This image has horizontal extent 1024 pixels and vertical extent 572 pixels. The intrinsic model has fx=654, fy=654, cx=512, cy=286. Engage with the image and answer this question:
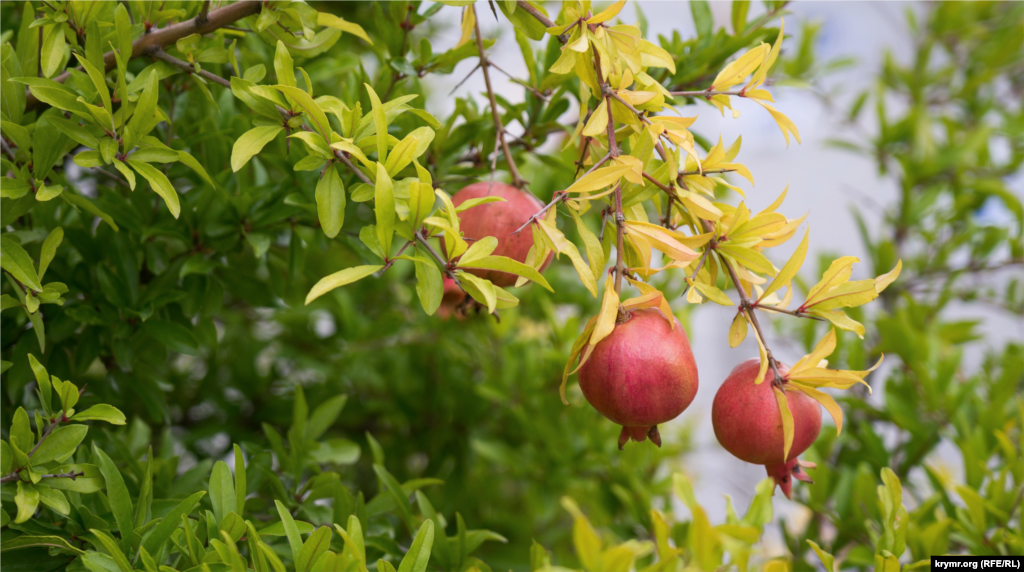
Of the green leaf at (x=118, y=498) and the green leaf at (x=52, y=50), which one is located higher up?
the green leaf at (x=52, y=50)

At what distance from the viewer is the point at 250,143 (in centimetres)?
39

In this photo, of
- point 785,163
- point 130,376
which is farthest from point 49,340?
A: point 785,163

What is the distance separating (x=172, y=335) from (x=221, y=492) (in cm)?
15

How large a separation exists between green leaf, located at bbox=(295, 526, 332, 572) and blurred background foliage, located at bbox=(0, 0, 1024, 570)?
180 mm

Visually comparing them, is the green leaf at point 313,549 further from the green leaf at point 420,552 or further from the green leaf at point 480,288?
the green leaf at point 480,288

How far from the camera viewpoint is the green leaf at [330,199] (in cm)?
38

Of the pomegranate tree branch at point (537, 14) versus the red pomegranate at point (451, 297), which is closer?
the pomegranate tree branch at point (537, 14)

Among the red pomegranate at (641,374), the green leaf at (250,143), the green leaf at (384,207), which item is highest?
the green leaf at (250,143)

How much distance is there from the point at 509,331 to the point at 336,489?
21.2 inches

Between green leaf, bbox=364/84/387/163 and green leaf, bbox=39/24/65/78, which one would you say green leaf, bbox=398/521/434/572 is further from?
green leaf, bbox=39/24/65/78

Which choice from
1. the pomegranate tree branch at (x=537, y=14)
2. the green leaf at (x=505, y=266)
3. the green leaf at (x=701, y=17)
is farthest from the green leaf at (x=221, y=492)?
the green leaf at (x=701, y=17)

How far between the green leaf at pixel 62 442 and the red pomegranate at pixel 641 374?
307 millimetres

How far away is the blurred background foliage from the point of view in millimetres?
521

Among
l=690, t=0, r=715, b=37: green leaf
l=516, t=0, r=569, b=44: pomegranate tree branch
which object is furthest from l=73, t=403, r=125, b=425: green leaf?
l=690, t=0, r=715, b=37: green leaf
